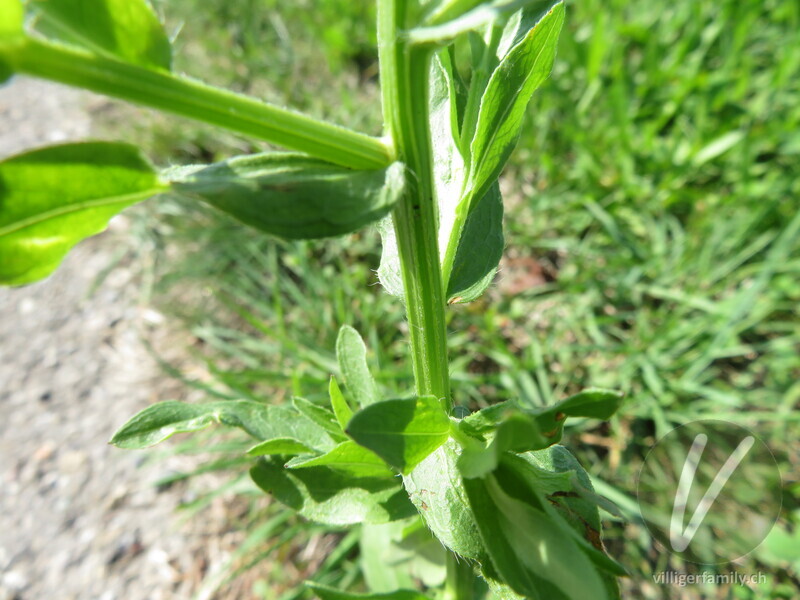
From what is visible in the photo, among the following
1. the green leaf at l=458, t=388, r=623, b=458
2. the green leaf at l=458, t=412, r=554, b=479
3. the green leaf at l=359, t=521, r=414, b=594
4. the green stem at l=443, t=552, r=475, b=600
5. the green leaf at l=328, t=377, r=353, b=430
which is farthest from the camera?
the green leaf at l=359, t=521, r=414, b=594

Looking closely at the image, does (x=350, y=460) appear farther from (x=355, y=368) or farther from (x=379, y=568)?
(x=379, y=568)

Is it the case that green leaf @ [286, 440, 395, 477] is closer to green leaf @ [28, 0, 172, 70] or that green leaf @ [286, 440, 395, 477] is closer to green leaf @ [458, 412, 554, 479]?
green leaf @ [458, 412, 554, 479]

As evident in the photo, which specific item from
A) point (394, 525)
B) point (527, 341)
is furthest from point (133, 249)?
point (394, 525)

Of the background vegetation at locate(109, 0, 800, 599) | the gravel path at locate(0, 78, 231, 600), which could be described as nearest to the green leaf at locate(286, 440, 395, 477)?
the background vegetation at locate(109, 0, 800, 599)

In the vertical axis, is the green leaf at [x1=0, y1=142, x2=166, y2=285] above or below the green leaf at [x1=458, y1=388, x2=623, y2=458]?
above

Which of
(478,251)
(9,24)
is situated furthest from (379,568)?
(9,24)

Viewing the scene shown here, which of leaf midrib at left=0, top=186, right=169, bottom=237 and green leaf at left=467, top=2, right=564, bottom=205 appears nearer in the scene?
leaf midrib at left=0, top=186, right=169, bottom=237

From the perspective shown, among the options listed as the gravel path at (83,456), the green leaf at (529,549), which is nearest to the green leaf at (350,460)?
the green leaf at (529,549)
